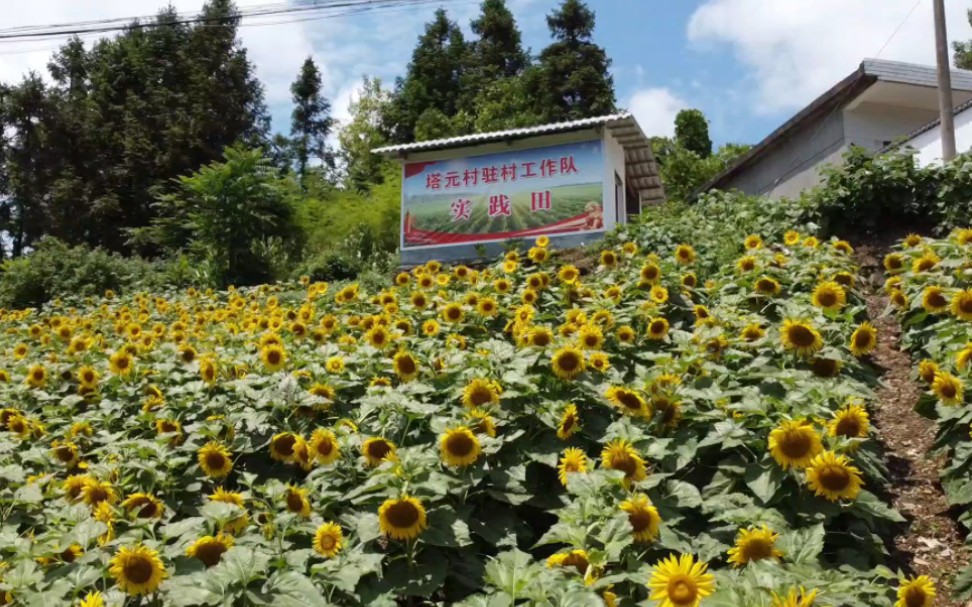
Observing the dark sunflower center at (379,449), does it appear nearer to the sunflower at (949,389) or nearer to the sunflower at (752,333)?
the sunflower at (752,333)

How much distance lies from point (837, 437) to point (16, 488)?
9.77 ft

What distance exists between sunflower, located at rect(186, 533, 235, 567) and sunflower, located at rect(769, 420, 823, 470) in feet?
5.52

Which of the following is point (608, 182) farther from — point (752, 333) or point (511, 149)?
point (752, 333)

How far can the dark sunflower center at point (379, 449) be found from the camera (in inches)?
108

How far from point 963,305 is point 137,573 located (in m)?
3.32

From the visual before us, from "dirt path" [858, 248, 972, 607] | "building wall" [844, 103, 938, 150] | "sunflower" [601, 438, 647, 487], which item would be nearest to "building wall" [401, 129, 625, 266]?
"building wall" [844, 103, 938, 150]

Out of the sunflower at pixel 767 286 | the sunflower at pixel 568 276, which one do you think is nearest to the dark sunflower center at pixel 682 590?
the sunflower at pixel 767 286

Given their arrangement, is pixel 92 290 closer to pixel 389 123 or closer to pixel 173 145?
pixel 173 145

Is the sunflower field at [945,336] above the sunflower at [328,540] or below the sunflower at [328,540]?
above

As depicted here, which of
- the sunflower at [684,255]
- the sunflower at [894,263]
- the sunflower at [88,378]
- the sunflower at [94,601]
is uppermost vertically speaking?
the sunflower at [684,255]

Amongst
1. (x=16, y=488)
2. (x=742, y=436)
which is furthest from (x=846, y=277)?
(x=16, y=488)

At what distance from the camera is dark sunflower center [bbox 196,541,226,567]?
233cm

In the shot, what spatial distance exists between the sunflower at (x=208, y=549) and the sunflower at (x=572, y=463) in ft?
3.40

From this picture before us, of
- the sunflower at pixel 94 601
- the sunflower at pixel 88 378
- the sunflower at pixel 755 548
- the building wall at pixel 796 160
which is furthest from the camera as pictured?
the building wall at pixel 796 160
